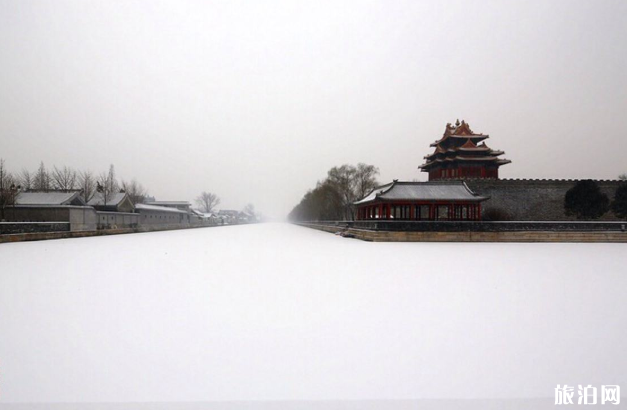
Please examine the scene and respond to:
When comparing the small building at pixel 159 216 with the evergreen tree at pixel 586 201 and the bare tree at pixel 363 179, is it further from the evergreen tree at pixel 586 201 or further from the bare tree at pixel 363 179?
the evergreen tree at pixel 586 201

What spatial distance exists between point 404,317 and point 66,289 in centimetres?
732

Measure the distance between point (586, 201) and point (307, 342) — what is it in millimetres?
39055

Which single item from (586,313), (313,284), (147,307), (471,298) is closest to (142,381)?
(147,307)

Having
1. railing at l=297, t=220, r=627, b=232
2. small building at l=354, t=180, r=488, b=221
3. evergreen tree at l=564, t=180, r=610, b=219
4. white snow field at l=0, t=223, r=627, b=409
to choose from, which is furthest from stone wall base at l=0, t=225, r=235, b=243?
evergreen tree at l=564, t=180, r=610, b=219

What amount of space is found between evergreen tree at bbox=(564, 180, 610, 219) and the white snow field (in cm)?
3084

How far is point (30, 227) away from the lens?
26000 millimetres

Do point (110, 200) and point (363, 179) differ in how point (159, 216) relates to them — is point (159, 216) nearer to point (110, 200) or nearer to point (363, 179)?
point (110, 200)

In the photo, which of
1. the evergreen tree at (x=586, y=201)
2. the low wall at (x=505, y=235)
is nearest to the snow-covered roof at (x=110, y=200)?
the low wall at (x=505, y=235)

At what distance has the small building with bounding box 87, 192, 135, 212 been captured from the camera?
152 ft

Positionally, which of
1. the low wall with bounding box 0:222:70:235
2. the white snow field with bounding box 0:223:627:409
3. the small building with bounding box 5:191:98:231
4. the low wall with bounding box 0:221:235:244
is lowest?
the low wall with bounding box 0:221:235:244

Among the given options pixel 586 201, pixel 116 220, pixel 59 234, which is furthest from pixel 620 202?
pixel 116 220

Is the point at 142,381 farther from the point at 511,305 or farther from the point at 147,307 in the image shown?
the point at 511,305

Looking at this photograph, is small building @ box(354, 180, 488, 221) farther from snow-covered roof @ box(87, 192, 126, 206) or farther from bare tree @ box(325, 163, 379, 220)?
snow-covered roof @ box(87, 192, 126, 206)

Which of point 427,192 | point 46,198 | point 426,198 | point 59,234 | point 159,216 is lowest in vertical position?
point 59,234
